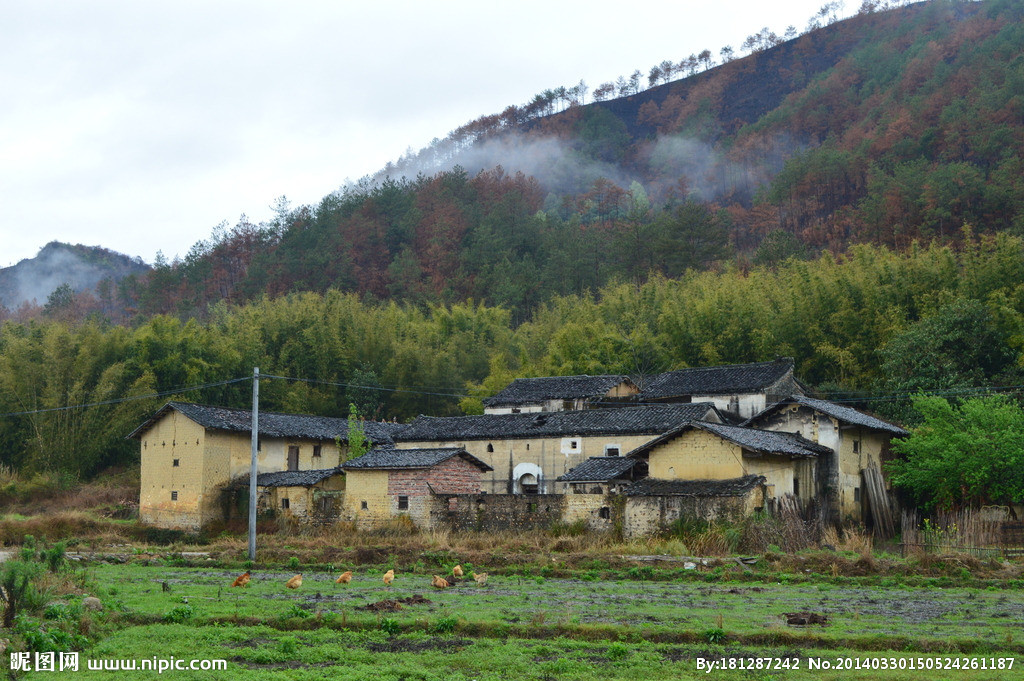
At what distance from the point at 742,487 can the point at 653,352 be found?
61.0 feet

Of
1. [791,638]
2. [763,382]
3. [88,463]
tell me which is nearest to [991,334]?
[763,382]

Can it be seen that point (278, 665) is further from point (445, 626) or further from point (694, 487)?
point (694, 487)

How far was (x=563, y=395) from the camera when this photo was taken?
3697cm

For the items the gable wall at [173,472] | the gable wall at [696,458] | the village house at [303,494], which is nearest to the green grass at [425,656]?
the gable wall at [696,458]

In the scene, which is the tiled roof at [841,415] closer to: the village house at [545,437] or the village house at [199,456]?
the village house at [545,437]

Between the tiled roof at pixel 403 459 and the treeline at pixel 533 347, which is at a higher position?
the treeline at pixel 533 347

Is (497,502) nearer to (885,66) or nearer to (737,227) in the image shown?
(737,227)

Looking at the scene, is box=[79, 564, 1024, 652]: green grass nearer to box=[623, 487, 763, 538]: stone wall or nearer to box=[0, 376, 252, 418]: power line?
box=[623, 487, 763, 538]: stone wall

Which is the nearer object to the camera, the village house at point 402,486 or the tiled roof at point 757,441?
the tiled roof at point 757,441

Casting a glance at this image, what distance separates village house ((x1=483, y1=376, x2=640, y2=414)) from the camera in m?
36.5

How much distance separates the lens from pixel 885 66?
86.1 meters

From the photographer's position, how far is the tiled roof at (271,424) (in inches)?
1270

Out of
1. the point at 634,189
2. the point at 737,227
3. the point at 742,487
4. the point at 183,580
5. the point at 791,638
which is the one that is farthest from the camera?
the point at 634,189

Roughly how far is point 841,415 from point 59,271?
4537 inches
